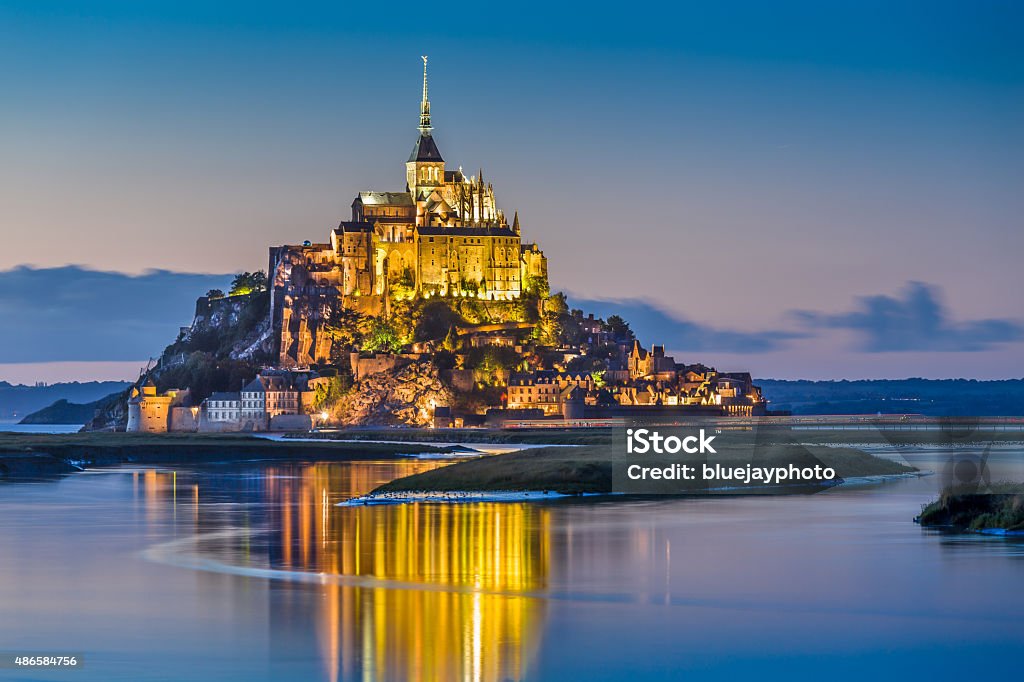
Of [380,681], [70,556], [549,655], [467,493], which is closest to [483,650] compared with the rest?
[549,655]

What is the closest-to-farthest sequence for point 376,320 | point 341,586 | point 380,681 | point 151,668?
1. point 380,681
2. point 151,668
3. point 341,586
4. point 376,320

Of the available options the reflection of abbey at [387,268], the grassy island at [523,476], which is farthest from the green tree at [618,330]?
the grassy island at [523,476]

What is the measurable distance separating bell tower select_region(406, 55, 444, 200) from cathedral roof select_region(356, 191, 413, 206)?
2012 millimetres

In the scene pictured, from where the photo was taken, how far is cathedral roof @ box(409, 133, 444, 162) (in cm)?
17825

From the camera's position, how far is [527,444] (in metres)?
113

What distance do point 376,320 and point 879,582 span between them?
434ft

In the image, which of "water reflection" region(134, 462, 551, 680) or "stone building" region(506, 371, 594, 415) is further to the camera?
"stone building" region(506, 371, 594, 415)

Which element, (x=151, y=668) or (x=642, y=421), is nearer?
(x=151, y=668)

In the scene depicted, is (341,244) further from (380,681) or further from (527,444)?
(380,681)

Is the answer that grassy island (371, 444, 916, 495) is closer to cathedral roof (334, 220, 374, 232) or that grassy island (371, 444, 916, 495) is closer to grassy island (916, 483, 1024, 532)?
grassy island (916, 483, 1024, 532)

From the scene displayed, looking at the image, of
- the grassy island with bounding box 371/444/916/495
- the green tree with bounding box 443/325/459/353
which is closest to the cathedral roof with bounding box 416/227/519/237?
the green tree with bounding box 443/325/459/353

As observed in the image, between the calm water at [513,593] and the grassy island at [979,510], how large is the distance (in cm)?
92

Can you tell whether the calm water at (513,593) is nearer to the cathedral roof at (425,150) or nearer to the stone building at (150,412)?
the stone building at (150,412)

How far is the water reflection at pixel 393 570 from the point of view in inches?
850
